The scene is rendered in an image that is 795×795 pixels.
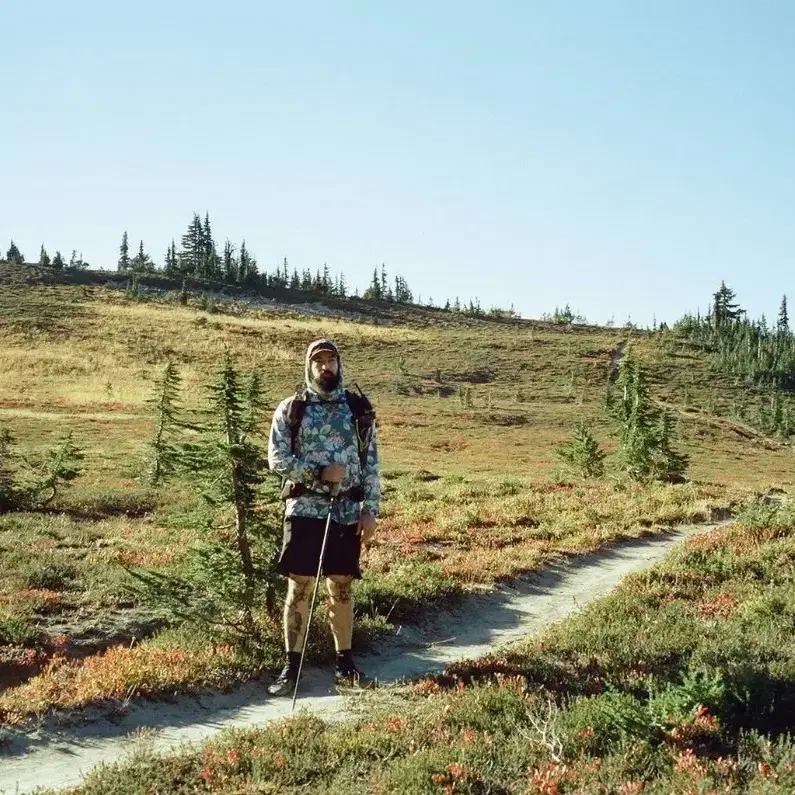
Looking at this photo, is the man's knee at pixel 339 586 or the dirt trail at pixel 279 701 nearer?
Result: the dirt trail at pixel 279 701

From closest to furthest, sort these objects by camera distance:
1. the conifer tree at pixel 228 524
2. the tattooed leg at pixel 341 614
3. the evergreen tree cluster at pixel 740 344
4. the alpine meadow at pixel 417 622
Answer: the alpine meadow at pixel 417 622
the tattooed leg at pixel 341 614
the conifer tree at pixel 228 524
the evergreen tree cluster at pixel 740 344

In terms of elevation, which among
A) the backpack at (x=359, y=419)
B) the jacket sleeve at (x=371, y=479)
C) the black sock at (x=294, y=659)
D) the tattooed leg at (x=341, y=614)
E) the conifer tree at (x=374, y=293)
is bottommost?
the black sock at (x=294, y=659)

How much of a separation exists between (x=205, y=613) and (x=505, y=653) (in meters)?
3.50

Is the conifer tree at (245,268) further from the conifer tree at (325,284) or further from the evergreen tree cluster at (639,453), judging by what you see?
the evergreen tree cluster at (639,453)

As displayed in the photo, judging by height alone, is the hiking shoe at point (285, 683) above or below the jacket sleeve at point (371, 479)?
below

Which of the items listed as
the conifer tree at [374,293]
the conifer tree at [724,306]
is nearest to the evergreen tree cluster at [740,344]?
the conifer tree at [724,306]

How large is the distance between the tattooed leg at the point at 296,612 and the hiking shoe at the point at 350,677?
43cm

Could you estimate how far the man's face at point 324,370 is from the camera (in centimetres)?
703

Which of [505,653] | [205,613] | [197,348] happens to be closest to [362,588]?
[205,613]

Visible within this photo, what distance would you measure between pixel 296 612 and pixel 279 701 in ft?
2.59

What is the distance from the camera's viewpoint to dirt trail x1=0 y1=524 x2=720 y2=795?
18.5 ft

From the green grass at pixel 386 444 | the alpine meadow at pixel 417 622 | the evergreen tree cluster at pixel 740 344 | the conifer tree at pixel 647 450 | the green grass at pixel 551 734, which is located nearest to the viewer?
the green grass at pixel 551 734

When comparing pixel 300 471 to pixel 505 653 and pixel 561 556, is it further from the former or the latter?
pixel 561 556

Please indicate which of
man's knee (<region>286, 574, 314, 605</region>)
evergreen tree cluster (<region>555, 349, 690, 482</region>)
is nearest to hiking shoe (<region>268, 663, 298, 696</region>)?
man's knee (<region>286, 574, 314, 605</region>)
